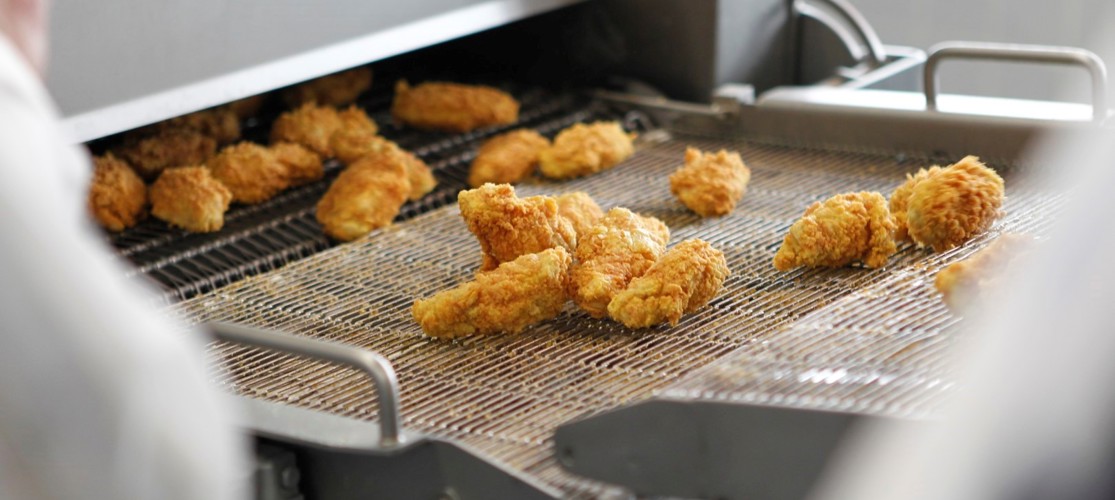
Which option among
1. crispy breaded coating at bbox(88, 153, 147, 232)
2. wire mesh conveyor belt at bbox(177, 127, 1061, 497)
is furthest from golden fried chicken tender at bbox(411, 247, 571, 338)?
crispy breaded coating at bbox(88, 153, 147, 232)

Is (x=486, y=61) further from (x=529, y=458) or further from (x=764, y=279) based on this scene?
(x=529, y=458)

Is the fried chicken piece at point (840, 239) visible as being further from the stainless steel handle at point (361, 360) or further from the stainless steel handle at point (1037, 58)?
the stainless steel handle at point (361, 360)

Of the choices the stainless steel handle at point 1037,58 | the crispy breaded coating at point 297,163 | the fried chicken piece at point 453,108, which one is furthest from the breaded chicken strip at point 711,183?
the crispy breaded coating at point 297,163

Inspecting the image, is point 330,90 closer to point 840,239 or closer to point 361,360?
point 840,239

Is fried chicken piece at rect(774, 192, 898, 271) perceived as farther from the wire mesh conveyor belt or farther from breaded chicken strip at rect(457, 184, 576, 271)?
breaded chicken strip at rect(457, 184, 576, 271)

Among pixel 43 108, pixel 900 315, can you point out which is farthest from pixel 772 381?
pixel 43 108

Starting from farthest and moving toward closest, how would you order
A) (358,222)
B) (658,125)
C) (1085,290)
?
(658,125)
(358,222)
(1085,290)

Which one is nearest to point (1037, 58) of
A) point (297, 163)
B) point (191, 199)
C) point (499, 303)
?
point (499, 303)
